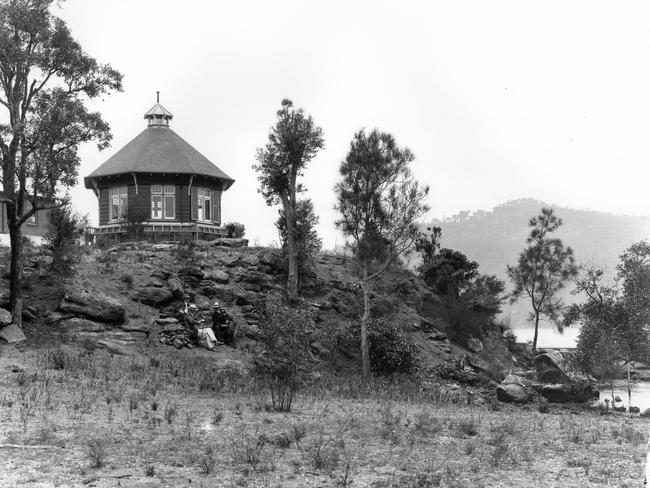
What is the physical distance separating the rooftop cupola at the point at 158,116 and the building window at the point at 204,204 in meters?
8.04

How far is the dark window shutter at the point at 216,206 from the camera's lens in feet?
154

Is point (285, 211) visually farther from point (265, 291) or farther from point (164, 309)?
point (164, 309)

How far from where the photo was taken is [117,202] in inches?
1788

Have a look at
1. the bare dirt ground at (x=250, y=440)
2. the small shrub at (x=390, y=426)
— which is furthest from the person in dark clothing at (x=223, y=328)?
the small shrub at (x=390, y=426)

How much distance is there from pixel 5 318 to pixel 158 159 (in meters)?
24.0

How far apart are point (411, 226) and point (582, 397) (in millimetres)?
11320

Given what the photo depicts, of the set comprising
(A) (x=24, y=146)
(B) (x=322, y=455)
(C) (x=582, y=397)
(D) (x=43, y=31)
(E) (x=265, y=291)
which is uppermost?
(D) (x=43, y=31)

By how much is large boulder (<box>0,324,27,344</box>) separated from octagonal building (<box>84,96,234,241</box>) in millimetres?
19535

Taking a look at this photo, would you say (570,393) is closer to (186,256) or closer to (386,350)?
(386,350)

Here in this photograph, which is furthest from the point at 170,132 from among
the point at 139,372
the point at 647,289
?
the point at 647,289

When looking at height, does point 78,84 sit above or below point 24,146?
above

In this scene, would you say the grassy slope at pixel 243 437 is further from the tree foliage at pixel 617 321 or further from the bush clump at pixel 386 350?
the bush clump at pixel 386 350

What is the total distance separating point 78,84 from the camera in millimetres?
23828

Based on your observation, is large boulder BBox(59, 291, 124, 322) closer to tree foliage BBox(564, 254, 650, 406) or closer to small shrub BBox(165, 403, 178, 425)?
small shrub BBox(165, 403, 178, 425)
